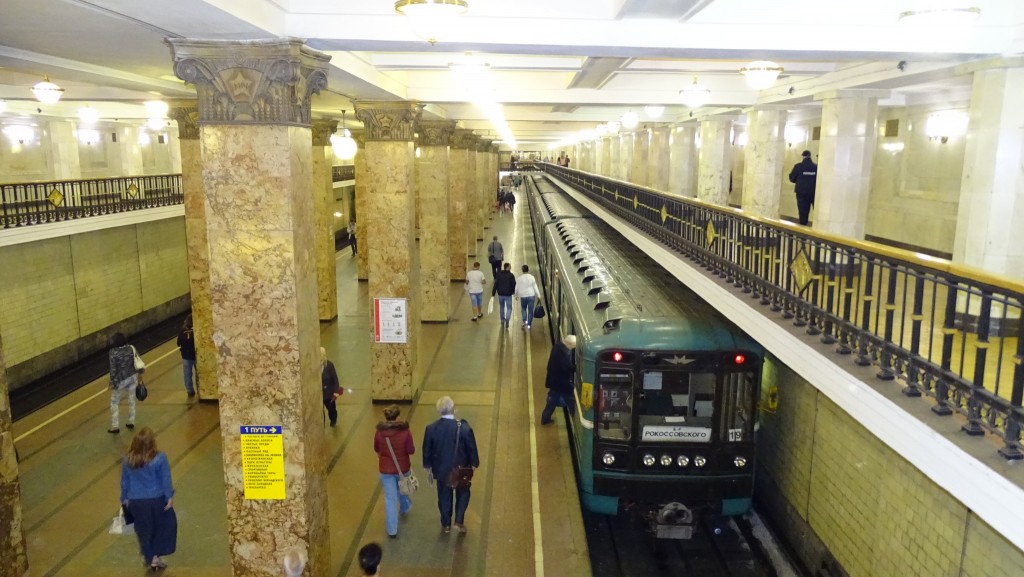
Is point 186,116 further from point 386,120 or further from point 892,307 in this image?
point 892,307

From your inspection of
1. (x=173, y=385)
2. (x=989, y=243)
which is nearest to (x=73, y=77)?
(x=173, y=385)

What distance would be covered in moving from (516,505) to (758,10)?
19.7 ft

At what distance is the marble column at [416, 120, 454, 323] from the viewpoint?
1709 centimetres

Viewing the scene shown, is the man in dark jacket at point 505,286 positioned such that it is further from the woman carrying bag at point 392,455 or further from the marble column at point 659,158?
the woman carrying bag at point 392,455

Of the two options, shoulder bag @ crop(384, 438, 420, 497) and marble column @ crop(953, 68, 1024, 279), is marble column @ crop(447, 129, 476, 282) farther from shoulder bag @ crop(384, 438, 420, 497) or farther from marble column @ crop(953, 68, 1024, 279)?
marble column @ crop(953, 68, 1024, 279)

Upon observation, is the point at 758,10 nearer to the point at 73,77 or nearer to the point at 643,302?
the point at 643,302

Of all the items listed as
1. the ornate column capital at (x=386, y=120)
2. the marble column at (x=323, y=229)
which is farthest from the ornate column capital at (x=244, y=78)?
the marble column at (x=323, y=229)

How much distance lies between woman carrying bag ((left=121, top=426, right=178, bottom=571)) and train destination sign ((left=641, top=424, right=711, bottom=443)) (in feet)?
16.8

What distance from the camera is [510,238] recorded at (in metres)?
34.7

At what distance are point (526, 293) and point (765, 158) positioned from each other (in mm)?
5882

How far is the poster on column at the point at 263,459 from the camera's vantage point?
628 cm

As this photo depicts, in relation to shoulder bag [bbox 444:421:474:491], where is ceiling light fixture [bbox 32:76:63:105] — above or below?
above

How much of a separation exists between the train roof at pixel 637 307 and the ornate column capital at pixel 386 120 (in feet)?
12.1

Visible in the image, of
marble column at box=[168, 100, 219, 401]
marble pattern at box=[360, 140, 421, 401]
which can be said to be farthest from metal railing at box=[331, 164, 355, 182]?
marble pattern at box=[360, 140, 421, 401]
